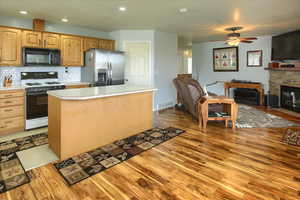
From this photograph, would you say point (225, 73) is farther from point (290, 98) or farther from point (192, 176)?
point (192, 176)

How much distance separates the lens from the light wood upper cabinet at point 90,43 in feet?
16.7

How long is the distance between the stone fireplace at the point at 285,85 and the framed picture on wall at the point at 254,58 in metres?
0.56

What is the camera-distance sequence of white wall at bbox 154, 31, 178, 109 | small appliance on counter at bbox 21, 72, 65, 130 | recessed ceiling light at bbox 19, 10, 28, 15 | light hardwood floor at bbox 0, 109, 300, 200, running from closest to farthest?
light hardwood floor at bbox 0, 109, 300, 200 → recessed ceiling light at bbox 19, 10, 28, 15 → small appliance on counter at bbox 21, 72, 65, 130 → white wall at bbox 154, 31, 178, 109

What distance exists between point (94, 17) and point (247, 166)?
13.7 feet

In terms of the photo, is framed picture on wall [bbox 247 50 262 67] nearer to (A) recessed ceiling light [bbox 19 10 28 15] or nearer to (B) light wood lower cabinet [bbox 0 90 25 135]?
(A) recessed ceiling light [bbox 19 10 28 15]

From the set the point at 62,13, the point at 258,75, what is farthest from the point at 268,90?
the point at 62,13

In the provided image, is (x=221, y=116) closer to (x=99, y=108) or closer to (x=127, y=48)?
(x=99, y=108)

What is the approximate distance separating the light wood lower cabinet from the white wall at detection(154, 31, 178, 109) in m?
3.57

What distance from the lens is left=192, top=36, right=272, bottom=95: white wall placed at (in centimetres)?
680

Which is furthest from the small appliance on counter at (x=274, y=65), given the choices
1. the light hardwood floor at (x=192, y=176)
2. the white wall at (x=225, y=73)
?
the light hardwood floor at (x=192, y=176)

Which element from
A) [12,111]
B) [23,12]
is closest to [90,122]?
[12,111]

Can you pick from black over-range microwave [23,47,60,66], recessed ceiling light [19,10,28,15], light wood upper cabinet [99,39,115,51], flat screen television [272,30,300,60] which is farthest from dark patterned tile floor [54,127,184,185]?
flat screen television [272,30,300,60]

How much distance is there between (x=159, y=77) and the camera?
6.02 metres

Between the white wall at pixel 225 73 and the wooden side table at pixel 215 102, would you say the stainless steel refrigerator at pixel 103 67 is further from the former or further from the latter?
the white wall at pixel 225 73
